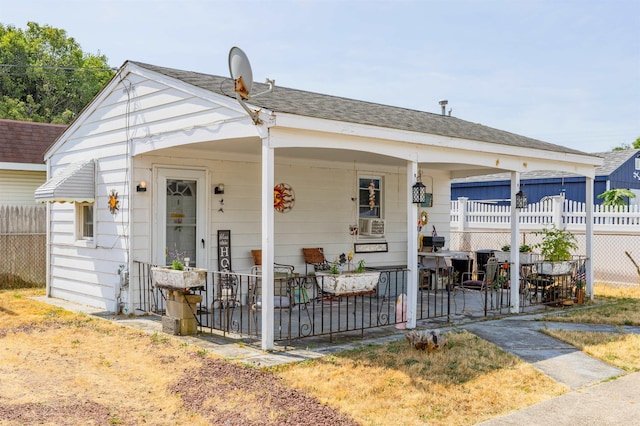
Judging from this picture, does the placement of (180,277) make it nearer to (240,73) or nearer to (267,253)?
(267,253)

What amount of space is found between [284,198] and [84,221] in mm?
3626

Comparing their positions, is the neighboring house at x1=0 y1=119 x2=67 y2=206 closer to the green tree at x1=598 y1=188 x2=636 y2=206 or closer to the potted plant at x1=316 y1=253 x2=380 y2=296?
the potted plant at x1=316 y1=253 x2=380 y2=296

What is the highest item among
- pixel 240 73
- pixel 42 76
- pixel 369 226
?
pixel 42 76

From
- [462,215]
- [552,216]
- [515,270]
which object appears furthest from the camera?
[462,215]

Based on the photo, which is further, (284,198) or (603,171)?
(603,171)

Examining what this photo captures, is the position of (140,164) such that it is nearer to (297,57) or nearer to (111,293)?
(111,293)

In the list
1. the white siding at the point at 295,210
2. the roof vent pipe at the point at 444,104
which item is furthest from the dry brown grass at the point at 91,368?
the roof vent pipe at the point at 444,104

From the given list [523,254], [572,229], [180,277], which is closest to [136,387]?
[180,277]

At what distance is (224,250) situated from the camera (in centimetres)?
950

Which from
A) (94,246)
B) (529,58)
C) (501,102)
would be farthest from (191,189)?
(501,102)

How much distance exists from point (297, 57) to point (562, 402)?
502 inches

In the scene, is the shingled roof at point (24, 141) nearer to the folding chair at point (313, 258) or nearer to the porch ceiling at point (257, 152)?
the porch ceiling at point (257, 152)

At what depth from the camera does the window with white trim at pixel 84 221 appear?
10.2 m

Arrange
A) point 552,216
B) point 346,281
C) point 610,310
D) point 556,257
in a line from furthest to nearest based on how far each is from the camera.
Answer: point 552,216, point 556,257, point 610,310, point 346,281
